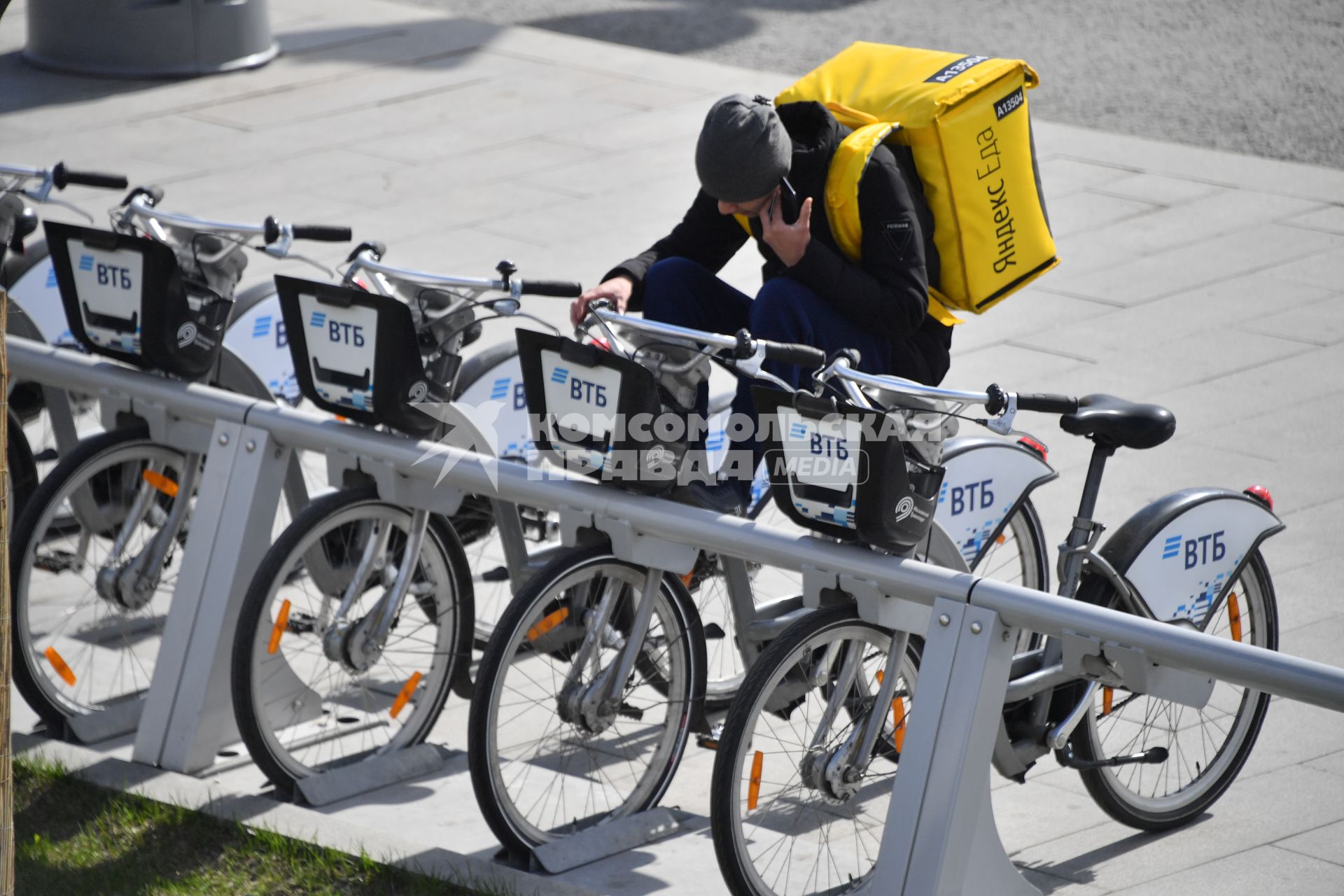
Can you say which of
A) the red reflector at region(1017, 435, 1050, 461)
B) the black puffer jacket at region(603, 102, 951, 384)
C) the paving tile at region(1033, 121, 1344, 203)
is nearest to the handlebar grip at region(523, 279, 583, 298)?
the black puffer jacket at region(603, 102, 951, 384)

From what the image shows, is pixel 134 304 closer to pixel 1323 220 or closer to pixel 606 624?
pixel 606 624

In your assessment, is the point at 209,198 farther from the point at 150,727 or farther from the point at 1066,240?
the point at 150,727

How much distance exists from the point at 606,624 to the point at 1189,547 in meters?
1.28

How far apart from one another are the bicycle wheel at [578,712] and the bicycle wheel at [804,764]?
0.82ft

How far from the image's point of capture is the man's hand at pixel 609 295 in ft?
13.1

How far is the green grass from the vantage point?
367 centimetres

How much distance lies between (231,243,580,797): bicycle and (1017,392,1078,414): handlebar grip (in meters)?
1.16

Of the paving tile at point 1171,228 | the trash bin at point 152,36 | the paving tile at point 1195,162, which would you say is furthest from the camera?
the trash bin at point 152,36

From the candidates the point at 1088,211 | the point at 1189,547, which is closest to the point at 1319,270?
the point at 1088,211

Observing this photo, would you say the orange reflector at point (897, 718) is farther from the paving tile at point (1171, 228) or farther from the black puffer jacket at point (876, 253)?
the paving tile at point (1171, 228)

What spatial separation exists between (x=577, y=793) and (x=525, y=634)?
1.84 ft

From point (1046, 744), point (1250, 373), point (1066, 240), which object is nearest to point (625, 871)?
point (1046, 744)

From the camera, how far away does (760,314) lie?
4031mm

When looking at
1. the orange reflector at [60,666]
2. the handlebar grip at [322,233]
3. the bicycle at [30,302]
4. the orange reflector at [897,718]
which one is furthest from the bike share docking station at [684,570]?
the handlebar grip at [322,233]
